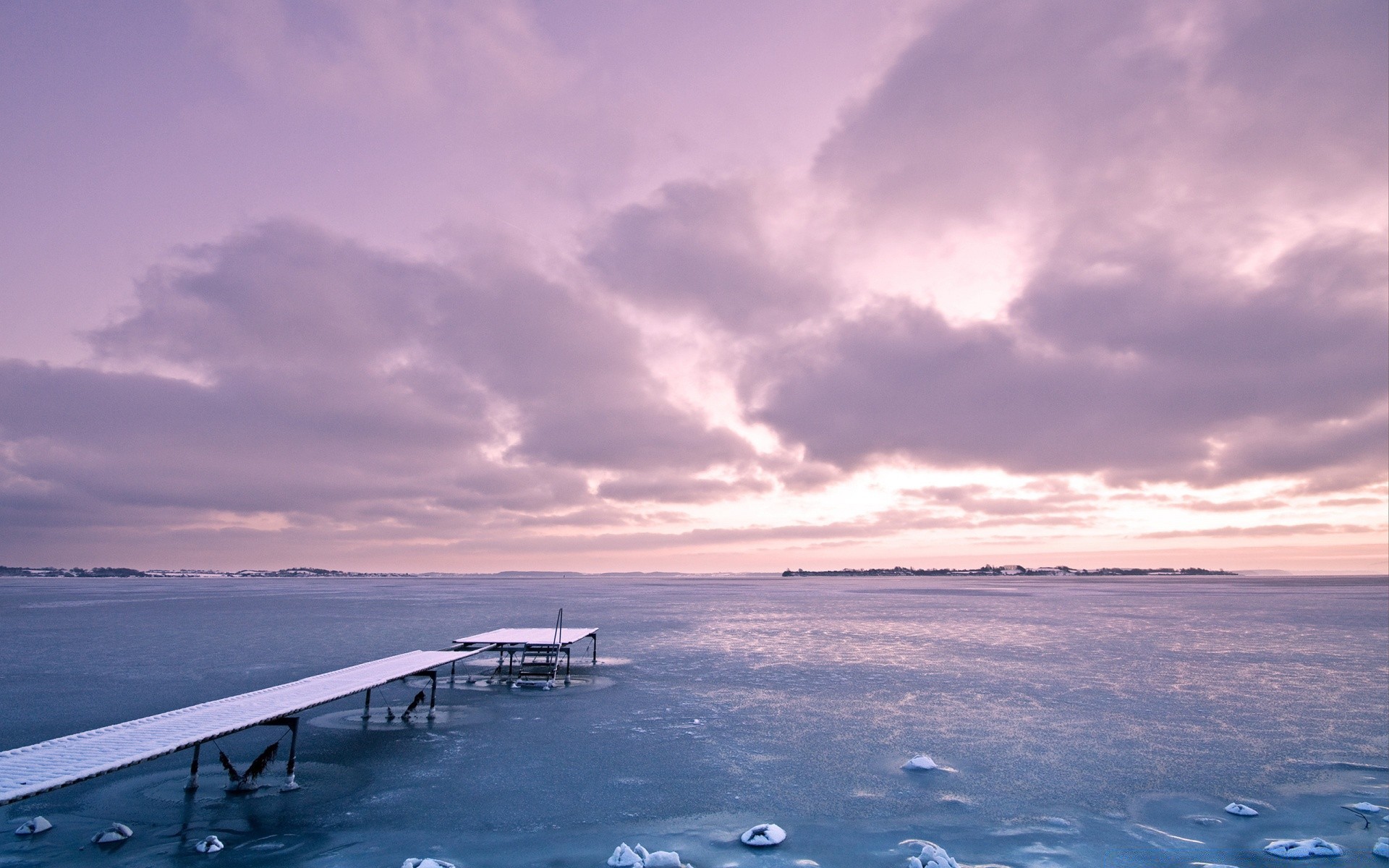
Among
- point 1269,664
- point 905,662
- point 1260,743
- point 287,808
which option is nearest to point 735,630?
point 905,662

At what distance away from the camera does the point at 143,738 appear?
38.4 feet

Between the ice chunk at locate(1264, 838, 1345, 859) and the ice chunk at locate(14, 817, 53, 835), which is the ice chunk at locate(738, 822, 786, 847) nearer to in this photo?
the ice chunk at locate(1264, 838, 1345, 859)

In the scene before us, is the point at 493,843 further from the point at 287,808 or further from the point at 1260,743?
the point at 1260,743

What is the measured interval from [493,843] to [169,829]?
502 cm

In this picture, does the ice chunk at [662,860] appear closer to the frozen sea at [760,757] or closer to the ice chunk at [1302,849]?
the frozen sea at [760,757]

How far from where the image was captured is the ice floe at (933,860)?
959cm

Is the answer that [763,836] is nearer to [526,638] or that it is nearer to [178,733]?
[178,733]

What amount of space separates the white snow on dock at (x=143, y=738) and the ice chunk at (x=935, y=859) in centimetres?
1069

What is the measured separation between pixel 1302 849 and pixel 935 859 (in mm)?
5521

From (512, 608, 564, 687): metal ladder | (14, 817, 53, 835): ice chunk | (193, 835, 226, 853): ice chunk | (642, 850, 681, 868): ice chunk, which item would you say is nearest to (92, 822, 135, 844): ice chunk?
(14, 817, 53, 835): ice chunk

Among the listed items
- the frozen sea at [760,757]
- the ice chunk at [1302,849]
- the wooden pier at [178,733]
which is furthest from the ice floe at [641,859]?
the ice chunk at [1302,849]

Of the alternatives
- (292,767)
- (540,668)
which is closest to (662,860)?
(292,767)

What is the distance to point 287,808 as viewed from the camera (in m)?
12.0

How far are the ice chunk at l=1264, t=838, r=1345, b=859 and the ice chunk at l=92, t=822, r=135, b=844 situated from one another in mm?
16650
